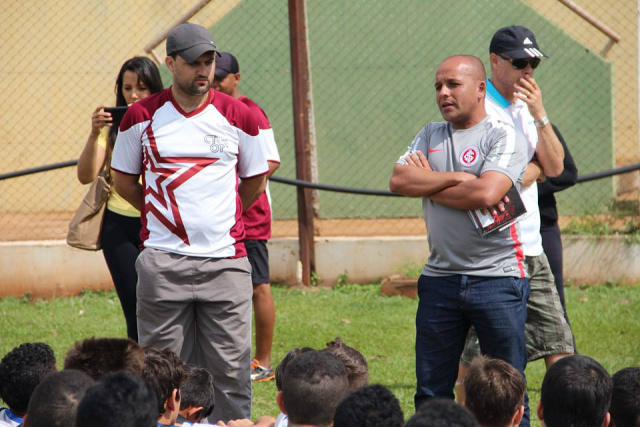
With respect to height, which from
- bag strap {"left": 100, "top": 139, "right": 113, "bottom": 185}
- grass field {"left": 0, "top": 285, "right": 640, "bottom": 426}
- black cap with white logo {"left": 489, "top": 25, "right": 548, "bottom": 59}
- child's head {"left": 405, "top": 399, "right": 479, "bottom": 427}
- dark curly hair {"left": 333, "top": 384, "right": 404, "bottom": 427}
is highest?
black cap with white logo {"left": 489, "top": 25, "right": 548, "bottom": 59}

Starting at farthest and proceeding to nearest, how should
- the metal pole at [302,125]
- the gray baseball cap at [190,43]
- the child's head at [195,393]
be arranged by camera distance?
the metal pole at [302,125]
the gray baseball cap at [190,43]
the child's head at [195,393]

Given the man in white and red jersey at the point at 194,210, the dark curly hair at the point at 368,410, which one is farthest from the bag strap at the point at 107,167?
the dark curly hair at the point at 368,410

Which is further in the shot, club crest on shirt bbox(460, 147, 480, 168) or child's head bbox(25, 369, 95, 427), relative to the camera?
club crest on shirt bbox(460, 147, 480, 168)

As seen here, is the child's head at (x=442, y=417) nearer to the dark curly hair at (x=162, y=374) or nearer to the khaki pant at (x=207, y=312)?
the dark curly hair at (x=162, y=374)

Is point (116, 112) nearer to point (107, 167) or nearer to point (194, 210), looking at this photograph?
point (107, 167)

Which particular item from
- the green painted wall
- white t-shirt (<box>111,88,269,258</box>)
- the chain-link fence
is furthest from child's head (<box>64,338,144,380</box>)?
the green painted wall

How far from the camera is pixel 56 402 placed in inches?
110

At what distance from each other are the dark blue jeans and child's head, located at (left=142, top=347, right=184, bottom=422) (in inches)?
44.9

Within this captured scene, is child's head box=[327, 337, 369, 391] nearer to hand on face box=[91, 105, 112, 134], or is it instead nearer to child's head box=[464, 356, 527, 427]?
child's head box=[464, 356, 527, 427]

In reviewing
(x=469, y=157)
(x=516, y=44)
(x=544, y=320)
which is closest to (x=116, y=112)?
(x=469, y=157)

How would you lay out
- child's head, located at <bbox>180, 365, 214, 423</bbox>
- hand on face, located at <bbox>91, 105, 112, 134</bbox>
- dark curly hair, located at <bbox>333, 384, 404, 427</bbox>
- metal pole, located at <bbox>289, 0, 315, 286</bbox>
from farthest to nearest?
1. metal pole, located at <bbox>289, 0, 315, 286</bbox>
2. hand on face, located at <bbox>91, 105, 112, 134</bbox>
3. child's head, located at <bbox>180, 365, 214, 423</bbox>
4. dark curly hair, located at <bbox>333, 384, 404, 427</bbox>

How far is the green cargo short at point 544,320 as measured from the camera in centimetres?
451

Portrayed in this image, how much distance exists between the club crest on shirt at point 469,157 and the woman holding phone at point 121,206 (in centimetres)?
187

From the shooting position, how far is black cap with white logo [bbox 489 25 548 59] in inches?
175
